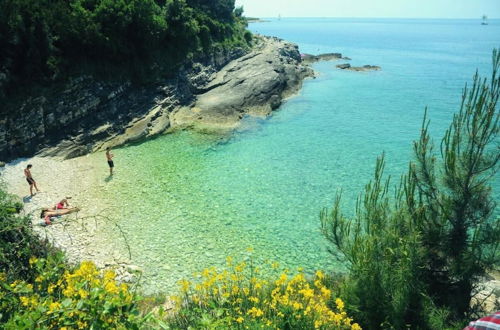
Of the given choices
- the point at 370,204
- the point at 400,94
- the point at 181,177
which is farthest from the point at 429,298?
the point at 400,94

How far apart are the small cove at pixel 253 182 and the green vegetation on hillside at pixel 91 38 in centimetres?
754

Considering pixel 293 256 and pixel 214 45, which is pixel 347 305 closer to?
pixel 293 256

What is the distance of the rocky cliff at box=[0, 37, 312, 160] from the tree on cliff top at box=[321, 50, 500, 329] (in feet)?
72.0

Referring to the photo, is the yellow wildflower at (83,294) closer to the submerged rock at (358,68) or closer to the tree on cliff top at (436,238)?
the tree on cliff top at (436,238)

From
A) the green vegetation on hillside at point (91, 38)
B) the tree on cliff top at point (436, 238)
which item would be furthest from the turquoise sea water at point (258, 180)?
the green vegetation on hillside at point (91, 38)

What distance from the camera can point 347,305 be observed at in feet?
31.7

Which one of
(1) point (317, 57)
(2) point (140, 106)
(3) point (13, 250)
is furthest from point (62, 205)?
(1) point (317, 57)

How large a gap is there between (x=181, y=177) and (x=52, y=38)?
14.4 metres

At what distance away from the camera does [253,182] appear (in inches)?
848

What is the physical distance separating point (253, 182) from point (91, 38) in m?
17.6

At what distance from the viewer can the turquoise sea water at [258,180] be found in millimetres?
15219

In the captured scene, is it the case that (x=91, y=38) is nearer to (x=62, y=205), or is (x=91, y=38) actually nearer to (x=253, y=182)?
(x=62, y=205)

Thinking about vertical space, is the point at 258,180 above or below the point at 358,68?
below

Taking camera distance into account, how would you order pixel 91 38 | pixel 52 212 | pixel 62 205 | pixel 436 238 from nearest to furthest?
pixel 436 238 → pixel 52 212 → pixel 62 205 → pixel 91 38
